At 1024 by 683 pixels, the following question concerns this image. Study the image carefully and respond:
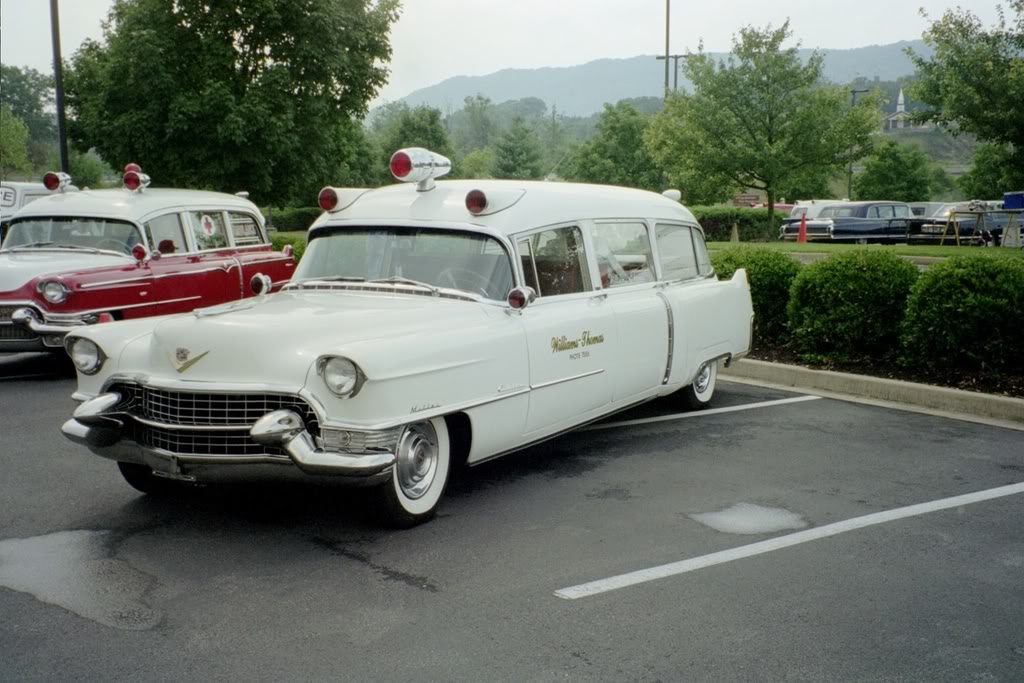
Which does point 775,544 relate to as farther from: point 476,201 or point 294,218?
point 294,218

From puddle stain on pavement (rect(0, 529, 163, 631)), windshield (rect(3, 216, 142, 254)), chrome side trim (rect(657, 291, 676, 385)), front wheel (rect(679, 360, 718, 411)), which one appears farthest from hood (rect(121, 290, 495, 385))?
windshield (rect(3, 216, 142, 254))

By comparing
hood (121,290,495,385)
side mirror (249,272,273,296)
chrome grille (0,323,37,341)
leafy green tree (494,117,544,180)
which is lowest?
chrome grille (0,323,37,341)

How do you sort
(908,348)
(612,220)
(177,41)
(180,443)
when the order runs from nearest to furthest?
(180,443) → (612,220) → (908,348) → (177,41)

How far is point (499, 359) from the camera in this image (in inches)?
232

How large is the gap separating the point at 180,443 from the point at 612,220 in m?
3.67

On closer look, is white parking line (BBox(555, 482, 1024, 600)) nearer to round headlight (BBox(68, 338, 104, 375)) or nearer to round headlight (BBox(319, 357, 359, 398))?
round headlight (BBox(319, 357, 359, 398))

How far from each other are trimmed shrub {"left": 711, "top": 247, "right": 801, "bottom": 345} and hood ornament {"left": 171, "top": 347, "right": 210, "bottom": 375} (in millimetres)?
7254

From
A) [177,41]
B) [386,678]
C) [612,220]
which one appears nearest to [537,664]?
[386,678]

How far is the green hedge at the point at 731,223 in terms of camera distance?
39844mm

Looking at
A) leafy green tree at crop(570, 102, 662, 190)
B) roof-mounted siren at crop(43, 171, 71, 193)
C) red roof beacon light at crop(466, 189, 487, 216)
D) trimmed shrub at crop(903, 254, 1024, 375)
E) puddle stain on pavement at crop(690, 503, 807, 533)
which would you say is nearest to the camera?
puddle stain on pavement at crop(690, 503, 807, 533)

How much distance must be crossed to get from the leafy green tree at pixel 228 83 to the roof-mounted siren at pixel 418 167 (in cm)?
1425

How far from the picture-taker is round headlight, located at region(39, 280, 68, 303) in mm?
9938

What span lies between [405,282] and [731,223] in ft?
116

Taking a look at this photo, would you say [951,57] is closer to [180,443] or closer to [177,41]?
[177,41]
